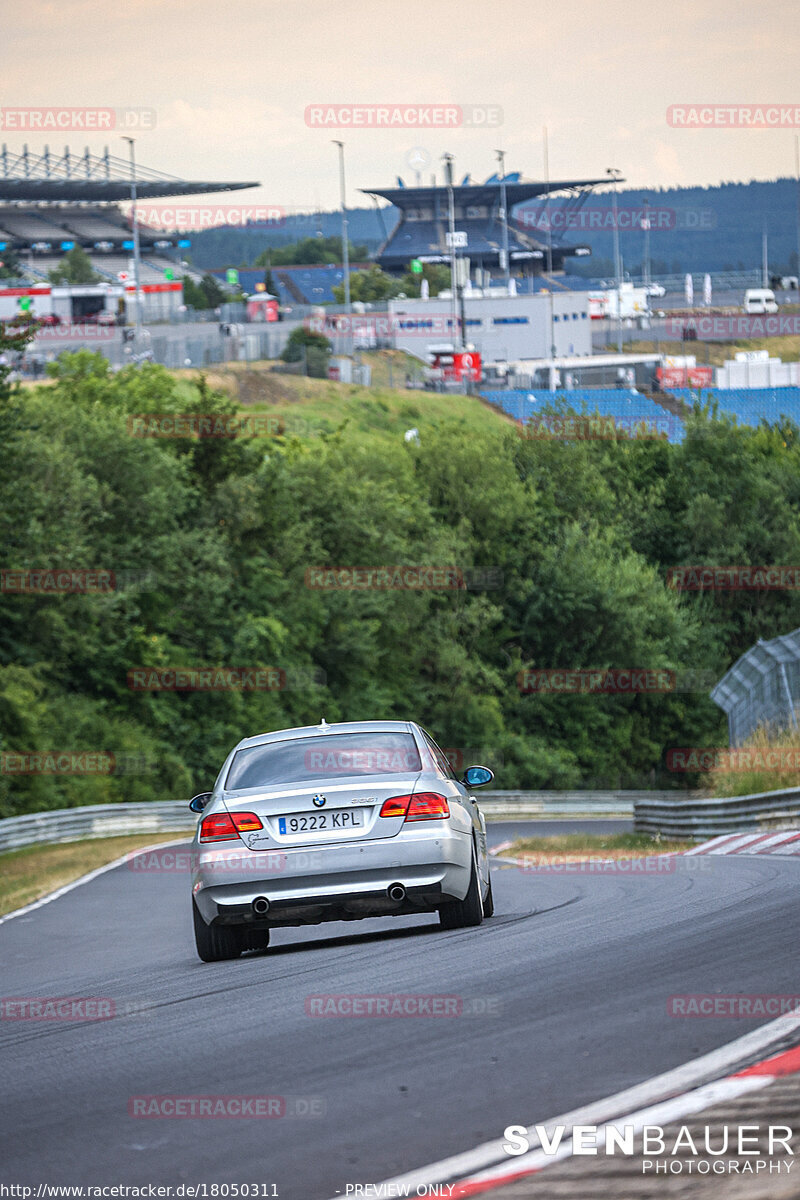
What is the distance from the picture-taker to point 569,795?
5116 cm

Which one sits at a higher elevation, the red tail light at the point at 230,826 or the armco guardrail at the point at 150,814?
the red tail light at the point at 230,826

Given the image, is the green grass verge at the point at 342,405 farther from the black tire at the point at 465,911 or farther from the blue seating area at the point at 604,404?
the black tire at the point at 465,911

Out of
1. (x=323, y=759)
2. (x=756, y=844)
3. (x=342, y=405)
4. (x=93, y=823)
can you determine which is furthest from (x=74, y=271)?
(x=323, y=759)

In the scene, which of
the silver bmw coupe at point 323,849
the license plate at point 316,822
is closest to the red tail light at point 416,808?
the silver bmw coupe at point 323,849

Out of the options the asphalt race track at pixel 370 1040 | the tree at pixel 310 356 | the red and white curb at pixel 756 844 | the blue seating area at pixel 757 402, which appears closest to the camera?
the asphalt race track at pixel 370 1040

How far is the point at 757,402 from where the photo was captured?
97.4 metres

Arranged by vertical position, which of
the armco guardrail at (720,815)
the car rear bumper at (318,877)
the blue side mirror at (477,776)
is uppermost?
the blue side mirror at (477,776)

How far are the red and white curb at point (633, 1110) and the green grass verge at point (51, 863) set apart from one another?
14.7 m

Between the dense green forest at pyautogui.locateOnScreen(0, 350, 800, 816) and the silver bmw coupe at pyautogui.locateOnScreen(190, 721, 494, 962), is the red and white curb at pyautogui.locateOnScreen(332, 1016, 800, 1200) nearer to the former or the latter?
the silver bmw coupe at pyautogui.locateOnScreen(190, 721, 494, 962)

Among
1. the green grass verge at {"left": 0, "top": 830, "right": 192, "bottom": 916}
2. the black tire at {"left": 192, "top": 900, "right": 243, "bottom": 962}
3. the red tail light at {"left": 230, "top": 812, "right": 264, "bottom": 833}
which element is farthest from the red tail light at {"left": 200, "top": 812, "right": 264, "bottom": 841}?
the green grass verge at {"left": 0, "top": 830, "right": 192, "bottom": 916}

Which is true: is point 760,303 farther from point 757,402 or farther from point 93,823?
point 93,823

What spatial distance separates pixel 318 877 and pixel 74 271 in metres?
126

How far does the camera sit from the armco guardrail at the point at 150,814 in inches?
1294

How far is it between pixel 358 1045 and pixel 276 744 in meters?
4.09
